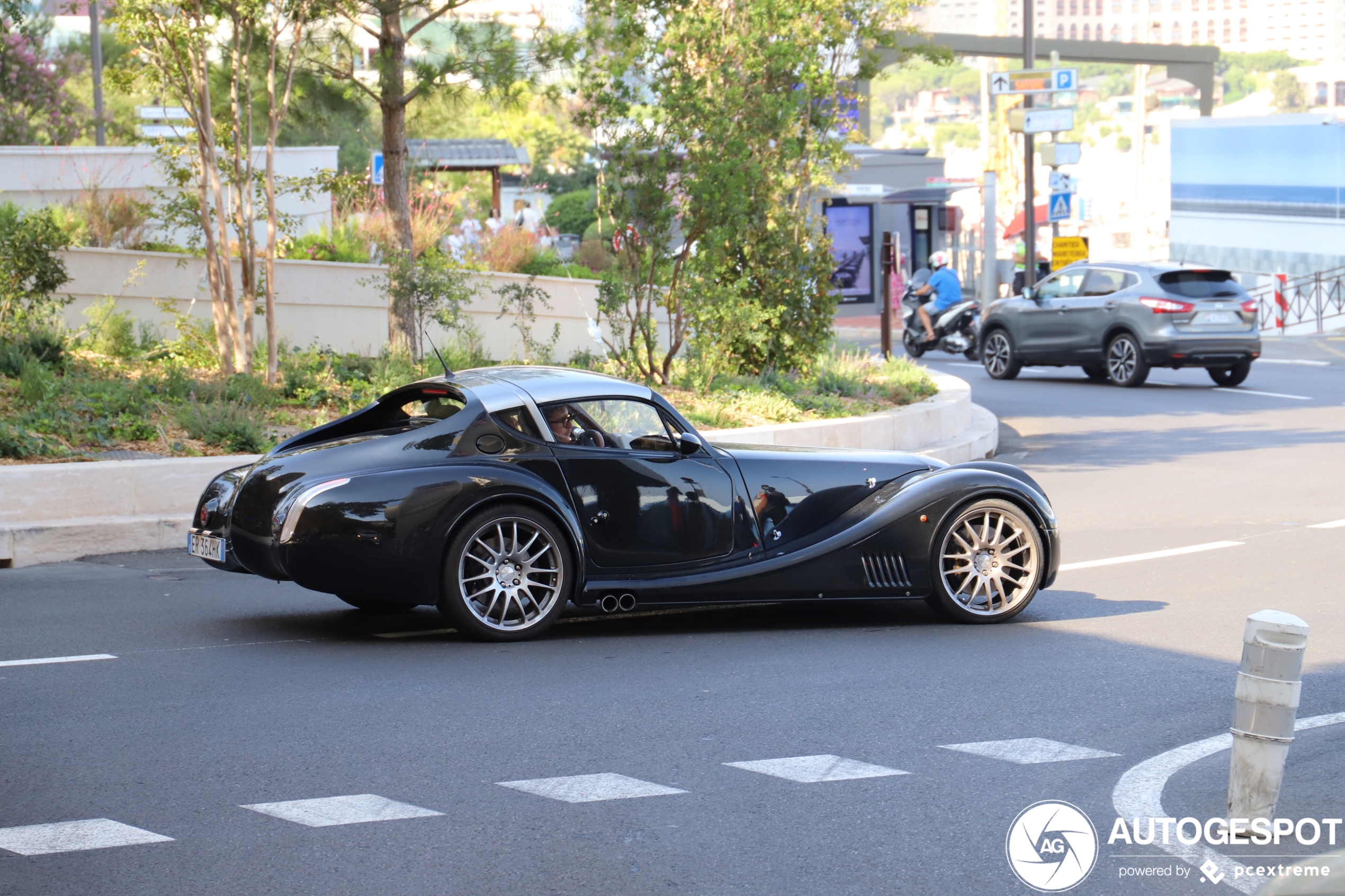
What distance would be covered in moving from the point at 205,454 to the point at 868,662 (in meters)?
5.83

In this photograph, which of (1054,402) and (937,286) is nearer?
(1054,402)

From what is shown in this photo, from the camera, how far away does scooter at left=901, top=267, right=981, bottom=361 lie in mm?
27766

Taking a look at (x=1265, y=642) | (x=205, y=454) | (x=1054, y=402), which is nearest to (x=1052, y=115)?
(x=1054, y=402)

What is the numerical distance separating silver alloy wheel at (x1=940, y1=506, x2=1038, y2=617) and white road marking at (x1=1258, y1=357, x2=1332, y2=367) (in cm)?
1936

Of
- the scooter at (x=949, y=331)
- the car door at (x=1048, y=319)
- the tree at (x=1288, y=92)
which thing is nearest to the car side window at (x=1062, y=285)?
the car door at (x=1048, y=319)

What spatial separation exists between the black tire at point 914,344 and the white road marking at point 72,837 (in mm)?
24250

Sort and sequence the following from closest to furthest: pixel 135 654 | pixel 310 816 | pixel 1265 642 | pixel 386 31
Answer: pixel 1265 642 < pixel 310 816 < pixel 135 654 < pixel 386 31

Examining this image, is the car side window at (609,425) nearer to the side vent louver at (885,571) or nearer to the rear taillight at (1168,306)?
the side vent louver at (885,571)

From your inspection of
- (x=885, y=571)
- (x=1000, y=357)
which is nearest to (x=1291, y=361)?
(x=1000, y=357)

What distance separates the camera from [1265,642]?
175 inches

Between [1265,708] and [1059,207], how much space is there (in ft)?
80.2

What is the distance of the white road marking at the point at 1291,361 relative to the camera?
25516 millimetres

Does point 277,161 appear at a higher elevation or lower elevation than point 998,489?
higher

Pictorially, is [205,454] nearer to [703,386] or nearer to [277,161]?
[703,386]
